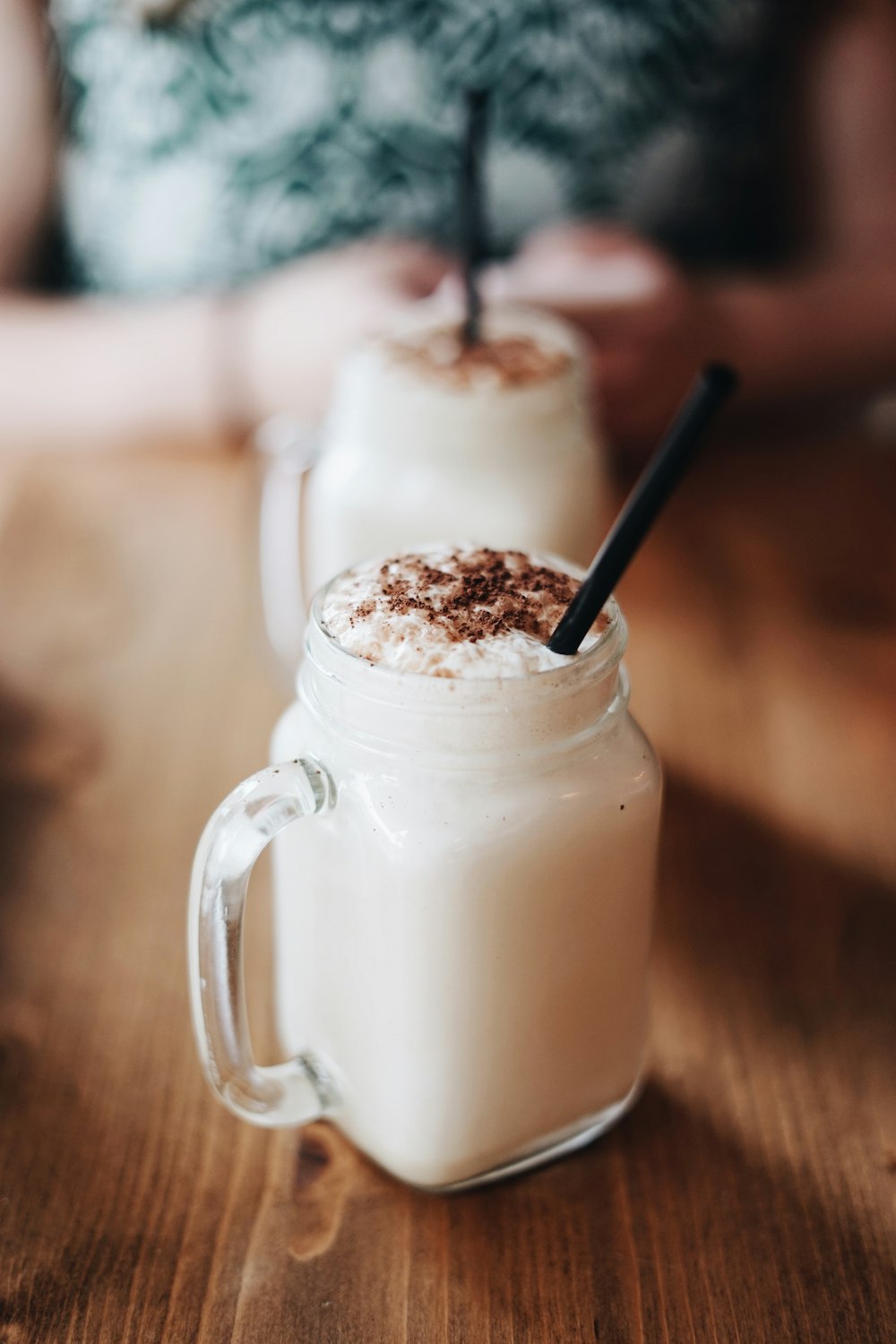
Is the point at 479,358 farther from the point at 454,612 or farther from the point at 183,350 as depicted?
the point at 183,350

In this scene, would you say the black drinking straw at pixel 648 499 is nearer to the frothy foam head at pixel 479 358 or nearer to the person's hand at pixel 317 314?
the frothy foam head at pixel 479 358

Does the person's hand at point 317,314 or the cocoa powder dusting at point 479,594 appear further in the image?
the person's hand at point 317,314

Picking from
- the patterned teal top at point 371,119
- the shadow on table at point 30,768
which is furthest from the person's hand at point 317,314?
the shadow on table at point 30,768

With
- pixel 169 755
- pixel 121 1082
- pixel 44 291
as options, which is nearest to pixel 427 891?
pixel 121 1082

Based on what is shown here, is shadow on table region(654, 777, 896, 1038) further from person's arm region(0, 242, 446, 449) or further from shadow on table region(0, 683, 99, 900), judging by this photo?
person's arm region(0, 242, 446, 449)

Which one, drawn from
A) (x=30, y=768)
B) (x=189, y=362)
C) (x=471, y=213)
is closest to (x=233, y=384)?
(x=189, y=362)

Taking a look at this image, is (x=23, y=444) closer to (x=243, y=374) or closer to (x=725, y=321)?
(x=243, y=374)
